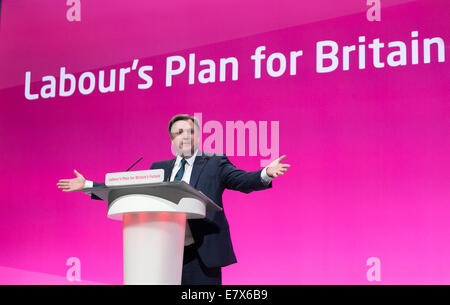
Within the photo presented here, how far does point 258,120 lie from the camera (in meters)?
3.77

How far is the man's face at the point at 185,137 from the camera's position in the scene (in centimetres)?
248

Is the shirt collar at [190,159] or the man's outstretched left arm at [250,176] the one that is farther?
the shirt collar at [190,159]

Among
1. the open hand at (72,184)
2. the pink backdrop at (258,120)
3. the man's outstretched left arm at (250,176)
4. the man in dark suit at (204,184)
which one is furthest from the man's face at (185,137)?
the pink backdrop at (258,120)

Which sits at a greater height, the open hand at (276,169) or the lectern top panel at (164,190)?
the open hand at (276,169)

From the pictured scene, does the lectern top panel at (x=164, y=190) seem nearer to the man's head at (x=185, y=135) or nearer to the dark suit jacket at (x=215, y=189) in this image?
the dark suit jacket at (x=215, y=189)

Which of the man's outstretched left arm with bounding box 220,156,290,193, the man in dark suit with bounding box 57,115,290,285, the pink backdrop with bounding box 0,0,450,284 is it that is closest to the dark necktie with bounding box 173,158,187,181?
the man in dark suit with bounding box 57,115,290,285

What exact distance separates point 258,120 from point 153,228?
198 cm

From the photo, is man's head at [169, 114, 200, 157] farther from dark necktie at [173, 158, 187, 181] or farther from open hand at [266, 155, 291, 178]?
open hand at [266, 155, 291, 178]

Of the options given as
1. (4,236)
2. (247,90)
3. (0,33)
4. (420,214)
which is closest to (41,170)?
(4,236)

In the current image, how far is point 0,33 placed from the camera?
4.84m

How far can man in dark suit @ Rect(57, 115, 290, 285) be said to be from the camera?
224 centimetres

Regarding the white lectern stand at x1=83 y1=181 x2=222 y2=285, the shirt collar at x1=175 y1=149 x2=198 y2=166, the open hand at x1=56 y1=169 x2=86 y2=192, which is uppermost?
the shirt collar at x1=175 y1=149 x2=198 y2=166

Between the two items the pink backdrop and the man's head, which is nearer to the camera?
the man's head

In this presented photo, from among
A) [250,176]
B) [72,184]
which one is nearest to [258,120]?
[250,176]
